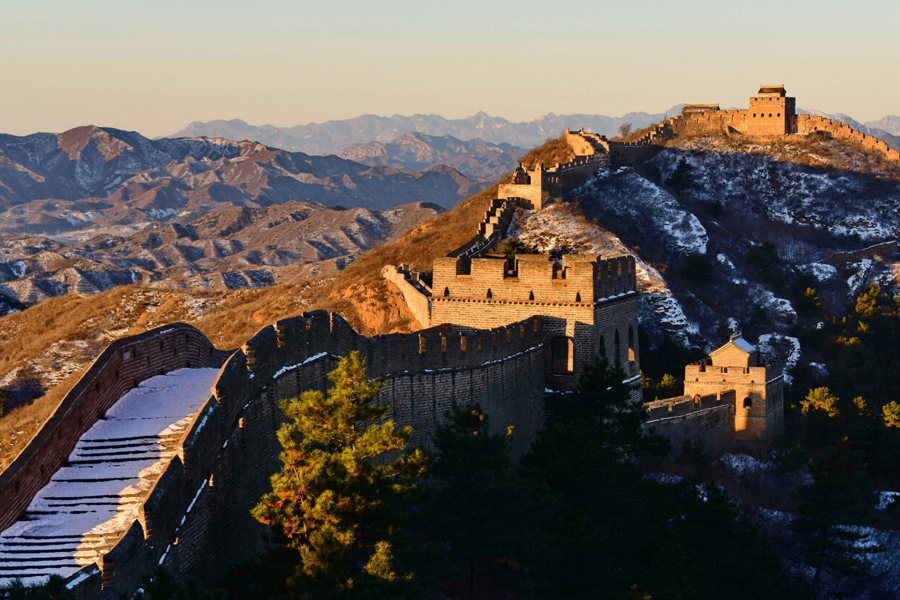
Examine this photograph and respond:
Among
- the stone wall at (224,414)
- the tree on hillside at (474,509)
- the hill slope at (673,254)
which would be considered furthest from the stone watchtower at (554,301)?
the hill slope at (673,254)

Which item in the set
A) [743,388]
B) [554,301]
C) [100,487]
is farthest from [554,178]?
[100,487]

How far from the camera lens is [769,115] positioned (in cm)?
10081

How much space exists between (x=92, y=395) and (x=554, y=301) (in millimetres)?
13432

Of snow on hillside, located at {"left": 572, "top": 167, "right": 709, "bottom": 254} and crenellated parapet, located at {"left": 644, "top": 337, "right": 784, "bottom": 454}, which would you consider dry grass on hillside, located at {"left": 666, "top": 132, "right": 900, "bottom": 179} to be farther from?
crenellated parapet, located at {"left": 644, "top": 337, "right": 784, "bottom": 454}

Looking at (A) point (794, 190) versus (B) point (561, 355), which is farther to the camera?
(A) point (794, 190)

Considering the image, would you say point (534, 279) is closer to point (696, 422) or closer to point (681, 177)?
point (696, 422)

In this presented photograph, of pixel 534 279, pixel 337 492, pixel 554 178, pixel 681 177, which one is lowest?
pixel 337 492

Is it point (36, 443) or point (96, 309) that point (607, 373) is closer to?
point (36, 443)

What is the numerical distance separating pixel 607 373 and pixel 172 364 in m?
11.4

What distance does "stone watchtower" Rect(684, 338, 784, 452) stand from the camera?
48531 mm

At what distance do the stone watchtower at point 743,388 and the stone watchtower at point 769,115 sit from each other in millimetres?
54088

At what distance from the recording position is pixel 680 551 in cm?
2883

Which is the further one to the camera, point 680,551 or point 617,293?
point 617,293

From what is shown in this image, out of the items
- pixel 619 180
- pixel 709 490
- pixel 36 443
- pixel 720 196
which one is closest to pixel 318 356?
pixel 36 443
